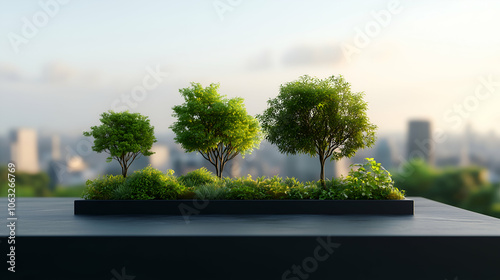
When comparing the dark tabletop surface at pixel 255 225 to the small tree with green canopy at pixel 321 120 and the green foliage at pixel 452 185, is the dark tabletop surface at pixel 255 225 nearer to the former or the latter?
the small tree with green canopy at pixel 321 120

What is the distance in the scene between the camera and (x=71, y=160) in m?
16.6

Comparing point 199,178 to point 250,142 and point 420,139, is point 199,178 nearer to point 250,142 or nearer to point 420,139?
point 250,142

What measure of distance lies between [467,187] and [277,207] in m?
13.8

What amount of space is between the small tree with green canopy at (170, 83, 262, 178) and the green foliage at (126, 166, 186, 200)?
1.82m

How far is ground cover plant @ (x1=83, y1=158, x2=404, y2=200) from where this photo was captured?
467 inches

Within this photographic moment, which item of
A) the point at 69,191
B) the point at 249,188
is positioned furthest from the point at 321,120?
the point at 69,191

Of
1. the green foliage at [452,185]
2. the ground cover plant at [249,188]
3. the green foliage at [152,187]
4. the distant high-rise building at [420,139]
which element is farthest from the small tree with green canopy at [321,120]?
the distant high-rise building at [420,139]

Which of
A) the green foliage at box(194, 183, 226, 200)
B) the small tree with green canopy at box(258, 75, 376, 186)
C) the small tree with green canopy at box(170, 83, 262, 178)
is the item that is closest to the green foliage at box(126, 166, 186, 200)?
the green foliage at box(194, 183, 226, 200)

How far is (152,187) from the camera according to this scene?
11.9 meters

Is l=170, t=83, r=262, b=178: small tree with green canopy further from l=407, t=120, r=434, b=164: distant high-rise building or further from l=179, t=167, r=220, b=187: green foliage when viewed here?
l=407, t=120, r=434, b=164: distant high-rise building

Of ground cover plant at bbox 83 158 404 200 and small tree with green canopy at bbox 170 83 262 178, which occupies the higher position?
small tree with green canopy at bbox 170 83 262 178

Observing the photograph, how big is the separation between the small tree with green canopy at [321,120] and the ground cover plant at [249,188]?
693 millimetres

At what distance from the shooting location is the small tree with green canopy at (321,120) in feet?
41.5

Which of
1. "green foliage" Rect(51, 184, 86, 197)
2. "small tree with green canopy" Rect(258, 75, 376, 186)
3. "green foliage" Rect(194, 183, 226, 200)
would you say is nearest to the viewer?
"green foliage" Rect(194, 183, 226, 200)
